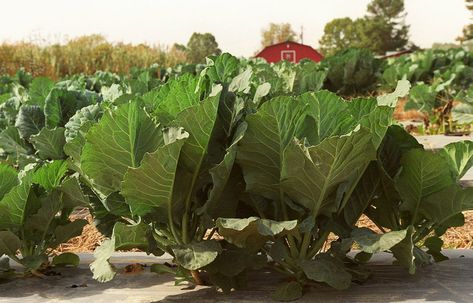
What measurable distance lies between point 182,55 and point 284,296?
2664 cm

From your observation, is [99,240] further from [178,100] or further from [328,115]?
[328,115]

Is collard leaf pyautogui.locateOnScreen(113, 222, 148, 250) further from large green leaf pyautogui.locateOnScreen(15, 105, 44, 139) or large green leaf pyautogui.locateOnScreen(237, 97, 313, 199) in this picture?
large green leaf pyautogui.locateOnScreen(15, 105, 44, 139)

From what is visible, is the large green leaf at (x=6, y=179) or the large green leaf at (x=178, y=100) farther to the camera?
the large green leaf at (x=6, y=179)

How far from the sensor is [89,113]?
10.00ft

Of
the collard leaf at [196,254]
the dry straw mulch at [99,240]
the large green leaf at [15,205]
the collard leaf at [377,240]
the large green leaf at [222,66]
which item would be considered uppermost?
the large green leaf at [222,66]

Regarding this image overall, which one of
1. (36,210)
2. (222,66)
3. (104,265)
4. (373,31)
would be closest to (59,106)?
(36,210)

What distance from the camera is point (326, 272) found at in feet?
Result: 7.57

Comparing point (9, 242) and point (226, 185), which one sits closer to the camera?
point (226, 185)

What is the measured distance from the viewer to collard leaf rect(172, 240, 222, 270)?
2244 mm

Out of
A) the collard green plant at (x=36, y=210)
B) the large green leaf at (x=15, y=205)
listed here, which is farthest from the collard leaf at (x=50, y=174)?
the large green leaf at (x=15, y=205)

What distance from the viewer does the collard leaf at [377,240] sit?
7.27 ft

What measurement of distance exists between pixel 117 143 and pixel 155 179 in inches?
7.7

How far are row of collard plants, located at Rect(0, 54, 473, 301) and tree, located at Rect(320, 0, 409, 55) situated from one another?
68.5 metres

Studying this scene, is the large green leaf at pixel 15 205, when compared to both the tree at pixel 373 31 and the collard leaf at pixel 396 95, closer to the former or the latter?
the collard leaf at pixel 396 95
